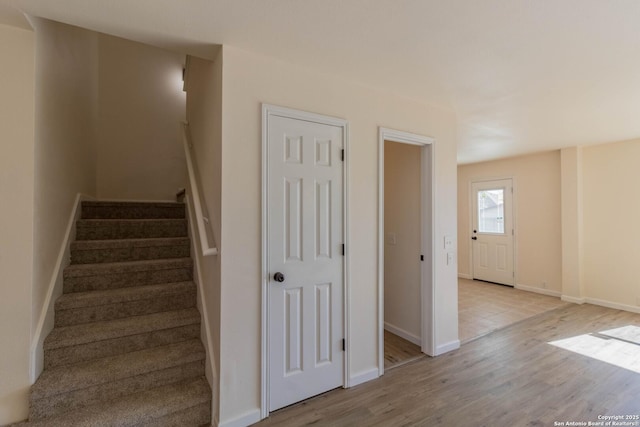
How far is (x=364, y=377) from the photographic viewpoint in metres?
2.47

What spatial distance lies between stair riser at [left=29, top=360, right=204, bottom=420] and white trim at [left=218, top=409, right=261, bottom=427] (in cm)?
40

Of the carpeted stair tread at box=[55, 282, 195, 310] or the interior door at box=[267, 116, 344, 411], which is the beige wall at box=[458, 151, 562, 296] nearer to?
the interior door at box=[267, 116, 344, 411]

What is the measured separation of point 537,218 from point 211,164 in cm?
559

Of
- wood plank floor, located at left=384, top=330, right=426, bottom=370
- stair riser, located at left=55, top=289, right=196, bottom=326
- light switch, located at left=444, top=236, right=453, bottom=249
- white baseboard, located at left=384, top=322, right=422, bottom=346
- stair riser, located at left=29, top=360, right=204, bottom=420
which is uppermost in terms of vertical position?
light switch, located at left=444, top=236, right=453, bottom=249

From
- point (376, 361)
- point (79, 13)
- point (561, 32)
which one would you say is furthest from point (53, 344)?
point (561, 32)

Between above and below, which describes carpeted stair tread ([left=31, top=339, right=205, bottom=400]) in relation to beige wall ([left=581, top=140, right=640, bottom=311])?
below

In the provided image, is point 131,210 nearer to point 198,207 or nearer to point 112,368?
point 198,207

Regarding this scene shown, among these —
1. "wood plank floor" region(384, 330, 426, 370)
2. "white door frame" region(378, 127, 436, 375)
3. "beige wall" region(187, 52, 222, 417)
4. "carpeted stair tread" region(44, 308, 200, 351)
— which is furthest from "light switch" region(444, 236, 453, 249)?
"carpeted stair tread" region(44, 308, 200, 351)

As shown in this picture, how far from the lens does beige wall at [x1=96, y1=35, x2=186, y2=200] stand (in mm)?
3957

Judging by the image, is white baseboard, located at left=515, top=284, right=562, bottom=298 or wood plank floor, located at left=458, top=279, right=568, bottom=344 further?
white baseboard, located at left=515, top=284, right=562, bottom=298

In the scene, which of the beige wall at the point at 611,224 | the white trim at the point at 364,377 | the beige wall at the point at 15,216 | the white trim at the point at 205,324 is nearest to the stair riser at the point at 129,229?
the white trim at the point at 205,324

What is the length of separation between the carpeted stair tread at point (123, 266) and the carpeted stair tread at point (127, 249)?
10 centimetres

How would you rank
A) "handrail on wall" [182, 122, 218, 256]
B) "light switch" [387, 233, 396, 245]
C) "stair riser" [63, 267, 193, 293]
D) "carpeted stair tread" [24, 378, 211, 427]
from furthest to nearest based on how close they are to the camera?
"light switch" [387, 233, 396, 245] → "stair riser" [63, 267, 193, 293] → "handrail on wall" [182, 122, 218, 256] → "carpeted stair tread" [24, 378, 211, 427]

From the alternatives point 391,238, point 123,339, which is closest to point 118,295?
point 123,339
